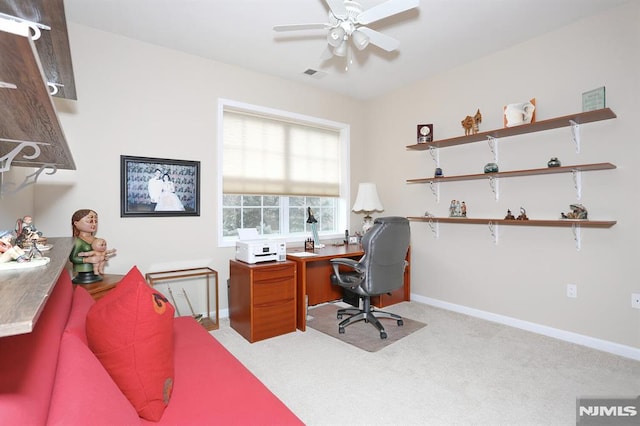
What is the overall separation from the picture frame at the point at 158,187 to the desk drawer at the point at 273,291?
107 centimetres

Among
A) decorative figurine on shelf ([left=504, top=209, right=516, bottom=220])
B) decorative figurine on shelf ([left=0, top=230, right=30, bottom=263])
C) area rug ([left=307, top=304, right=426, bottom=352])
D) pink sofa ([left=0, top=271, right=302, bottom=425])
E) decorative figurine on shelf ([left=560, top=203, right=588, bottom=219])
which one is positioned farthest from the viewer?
decorative figurine on shelf ([left=504, top=209, right=516, bottom=220])

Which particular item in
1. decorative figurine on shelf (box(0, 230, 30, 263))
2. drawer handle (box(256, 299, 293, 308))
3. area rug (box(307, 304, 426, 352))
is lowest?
area rug (box(307, 304, 426, 352))

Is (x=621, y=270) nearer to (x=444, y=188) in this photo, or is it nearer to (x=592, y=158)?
(x=592, y=158)

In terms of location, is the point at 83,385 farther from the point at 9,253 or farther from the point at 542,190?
the point at 542,190

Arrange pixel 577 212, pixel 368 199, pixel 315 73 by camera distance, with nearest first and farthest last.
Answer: pixel 577 212 < pixel 315 73 < pixel 368 199

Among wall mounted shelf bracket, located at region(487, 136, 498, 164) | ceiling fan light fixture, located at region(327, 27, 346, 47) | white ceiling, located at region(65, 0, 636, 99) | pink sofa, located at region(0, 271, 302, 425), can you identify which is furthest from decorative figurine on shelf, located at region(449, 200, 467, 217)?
pink sofa, located at region(0, 271, 302, 425)

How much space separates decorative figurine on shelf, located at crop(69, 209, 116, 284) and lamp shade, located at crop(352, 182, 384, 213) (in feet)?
9.20

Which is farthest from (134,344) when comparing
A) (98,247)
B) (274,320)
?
(274,320)

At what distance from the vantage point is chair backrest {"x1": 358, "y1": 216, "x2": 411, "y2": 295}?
282 cm

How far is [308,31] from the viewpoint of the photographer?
9.37 ft

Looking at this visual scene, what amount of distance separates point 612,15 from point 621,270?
202 cm

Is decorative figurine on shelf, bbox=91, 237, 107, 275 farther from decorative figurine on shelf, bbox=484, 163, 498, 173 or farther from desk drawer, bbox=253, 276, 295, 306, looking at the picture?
decorative figurine on shelf, bbox=484, 163, 498, 173

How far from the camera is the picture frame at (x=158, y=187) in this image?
2.93 m

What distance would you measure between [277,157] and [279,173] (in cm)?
19
